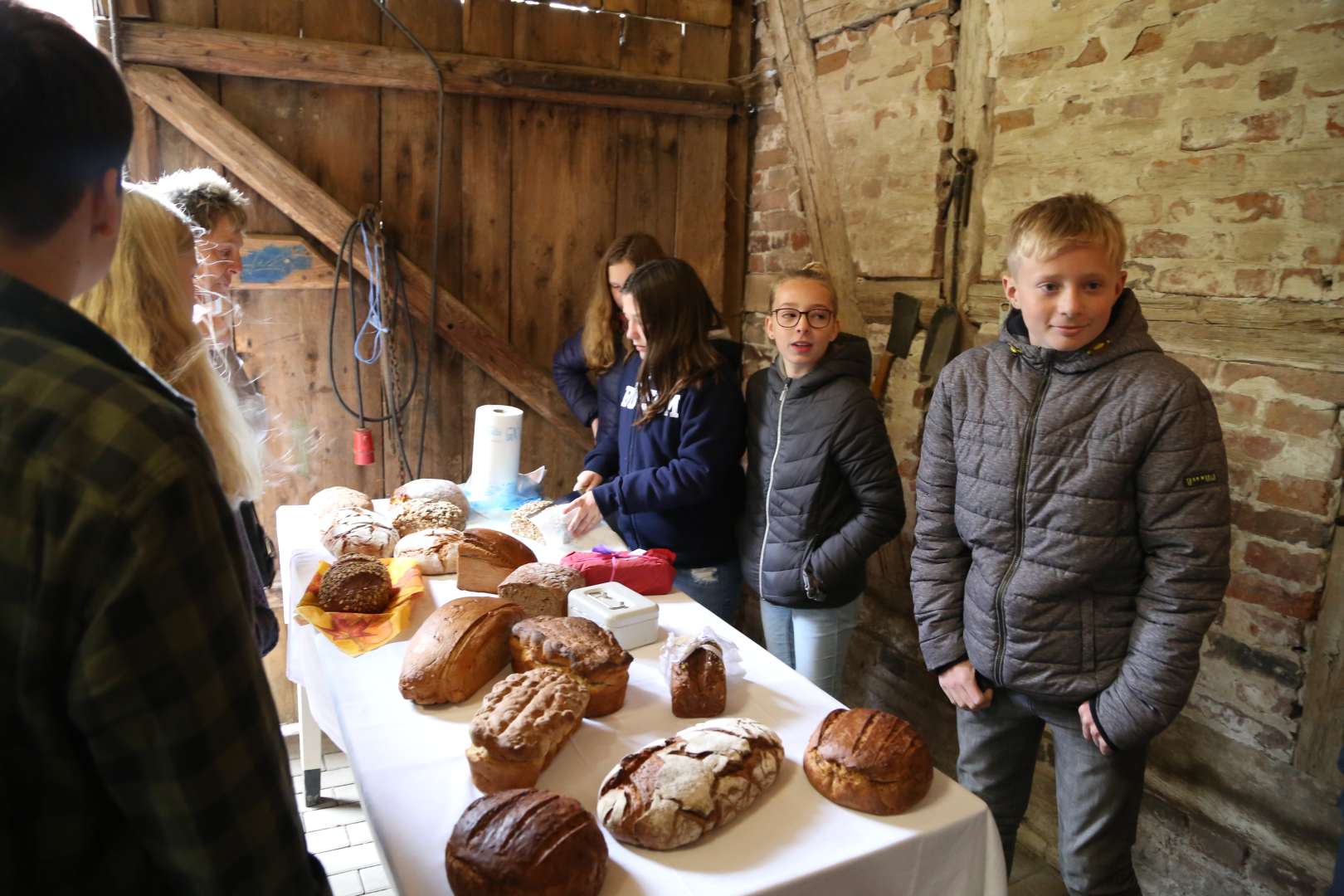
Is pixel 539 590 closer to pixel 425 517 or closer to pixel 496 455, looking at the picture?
pixel 425 517

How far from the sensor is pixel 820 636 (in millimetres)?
2266

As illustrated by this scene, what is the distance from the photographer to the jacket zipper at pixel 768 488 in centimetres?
229

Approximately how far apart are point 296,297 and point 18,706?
9.28 feet

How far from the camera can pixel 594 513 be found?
7.82 feet

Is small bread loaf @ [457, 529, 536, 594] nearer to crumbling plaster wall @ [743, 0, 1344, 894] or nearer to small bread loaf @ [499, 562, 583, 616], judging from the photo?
small bread loaf @ [499, 562, 583, 616]

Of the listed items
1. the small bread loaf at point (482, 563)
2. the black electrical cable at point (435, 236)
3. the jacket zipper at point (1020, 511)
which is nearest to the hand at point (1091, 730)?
the jacket zipper at point (1020, 511)

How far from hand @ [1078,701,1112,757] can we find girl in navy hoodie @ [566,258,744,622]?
1092 mm

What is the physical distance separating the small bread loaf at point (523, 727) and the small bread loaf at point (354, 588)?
0.56 metres

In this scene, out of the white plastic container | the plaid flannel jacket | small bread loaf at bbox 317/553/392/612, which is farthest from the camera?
small bread loaf at bbox 317/553/392/612

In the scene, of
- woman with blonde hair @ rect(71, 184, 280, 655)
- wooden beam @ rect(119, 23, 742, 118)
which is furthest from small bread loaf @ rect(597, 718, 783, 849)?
wooden beam @ rect(119, 23, 742, 118)

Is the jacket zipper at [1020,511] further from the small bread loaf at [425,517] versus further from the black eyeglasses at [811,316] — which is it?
the small bread loaf at [425,517]

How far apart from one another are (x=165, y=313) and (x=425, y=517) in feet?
2.87

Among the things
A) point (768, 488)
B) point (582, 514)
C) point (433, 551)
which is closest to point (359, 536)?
point (433, 551)

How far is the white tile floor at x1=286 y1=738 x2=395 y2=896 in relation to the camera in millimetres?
2443
